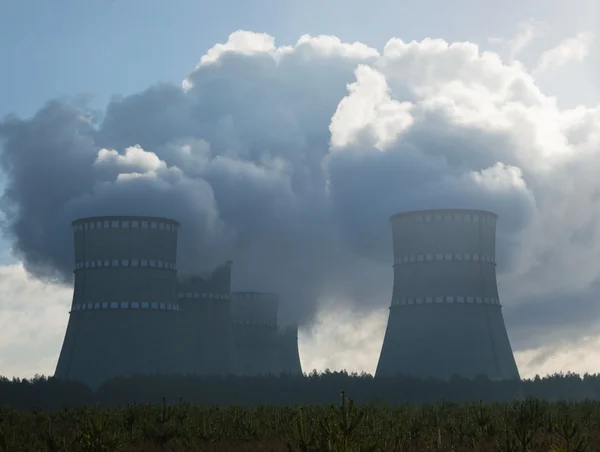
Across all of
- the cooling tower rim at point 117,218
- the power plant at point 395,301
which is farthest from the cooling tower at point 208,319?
the cooling tower rim at point 117,218

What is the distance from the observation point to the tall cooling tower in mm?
41312

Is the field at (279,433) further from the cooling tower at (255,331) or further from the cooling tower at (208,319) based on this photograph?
the cooling tower at (255,331)

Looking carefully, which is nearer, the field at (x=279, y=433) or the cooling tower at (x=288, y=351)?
the field at (x=279, y=433)

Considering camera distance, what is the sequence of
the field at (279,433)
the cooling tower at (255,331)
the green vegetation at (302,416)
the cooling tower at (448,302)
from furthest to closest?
the cooling tower at (255,331)
the cooling tower at (448,302)
the field at (279,433)
the green vegetation at (302,416)

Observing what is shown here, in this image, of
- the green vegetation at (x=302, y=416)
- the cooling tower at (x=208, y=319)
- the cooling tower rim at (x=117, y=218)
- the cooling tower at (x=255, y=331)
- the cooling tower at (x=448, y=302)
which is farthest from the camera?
the cooling tower at (x=255, y=331)

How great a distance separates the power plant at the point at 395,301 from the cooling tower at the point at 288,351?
682 inches

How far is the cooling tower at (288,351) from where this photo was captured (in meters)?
60.4

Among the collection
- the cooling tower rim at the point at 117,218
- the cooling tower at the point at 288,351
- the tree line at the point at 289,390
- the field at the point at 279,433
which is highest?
the cooling tower rim at the point at 117,218

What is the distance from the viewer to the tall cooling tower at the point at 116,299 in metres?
41.3

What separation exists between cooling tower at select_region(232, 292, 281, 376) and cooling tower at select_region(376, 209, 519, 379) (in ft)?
54.9

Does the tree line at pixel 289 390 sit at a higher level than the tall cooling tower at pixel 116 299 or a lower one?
lower

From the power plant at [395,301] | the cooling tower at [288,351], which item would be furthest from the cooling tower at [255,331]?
the power plant at [395,301]

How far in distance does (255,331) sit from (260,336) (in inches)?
18.4

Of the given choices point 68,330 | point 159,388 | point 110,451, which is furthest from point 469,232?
point 110,451
